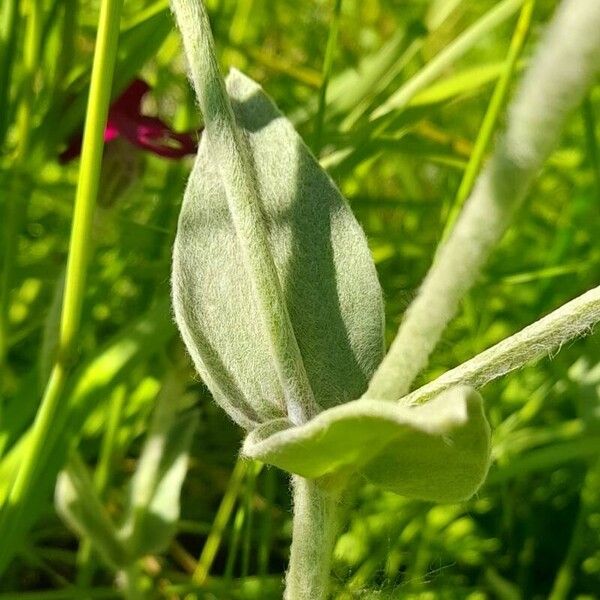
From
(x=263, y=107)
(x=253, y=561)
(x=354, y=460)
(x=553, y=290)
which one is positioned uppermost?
(x=263, y=107)

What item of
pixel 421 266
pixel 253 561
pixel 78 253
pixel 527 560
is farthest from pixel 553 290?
pixel 78 253

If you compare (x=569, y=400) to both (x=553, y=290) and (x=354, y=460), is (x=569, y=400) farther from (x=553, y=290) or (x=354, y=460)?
(x=354, y=460)

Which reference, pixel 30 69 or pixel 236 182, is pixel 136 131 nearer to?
pixel 30 69

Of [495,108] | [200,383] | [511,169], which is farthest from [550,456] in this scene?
[511,169]

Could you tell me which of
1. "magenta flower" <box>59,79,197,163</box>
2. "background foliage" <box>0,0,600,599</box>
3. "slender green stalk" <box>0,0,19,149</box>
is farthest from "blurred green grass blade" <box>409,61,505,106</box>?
"slender green stalk" <box>0,0,19,149</box>

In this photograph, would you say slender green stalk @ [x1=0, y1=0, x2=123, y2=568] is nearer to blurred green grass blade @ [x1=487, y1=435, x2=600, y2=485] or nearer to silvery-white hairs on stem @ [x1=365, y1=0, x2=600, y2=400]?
silvery-white hairs on stem @ [x1=365, y1=0, x2=600, y2=400]
